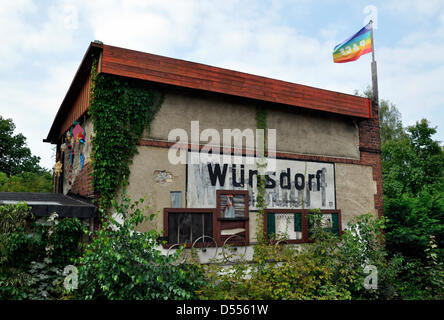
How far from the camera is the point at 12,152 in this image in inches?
1049

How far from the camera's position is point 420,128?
20.0m

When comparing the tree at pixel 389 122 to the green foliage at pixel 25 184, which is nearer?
the green foliage at pixel 25 184

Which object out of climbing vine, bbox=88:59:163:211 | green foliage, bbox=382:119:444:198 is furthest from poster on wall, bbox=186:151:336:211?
green foliage, bbox=382:119:444:198

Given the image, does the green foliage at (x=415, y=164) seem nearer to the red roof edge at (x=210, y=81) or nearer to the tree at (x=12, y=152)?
the red roof edge at (x=210, y=81)

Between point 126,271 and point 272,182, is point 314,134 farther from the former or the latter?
point 126,271

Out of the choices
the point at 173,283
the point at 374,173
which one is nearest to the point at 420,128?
the point at 374,173

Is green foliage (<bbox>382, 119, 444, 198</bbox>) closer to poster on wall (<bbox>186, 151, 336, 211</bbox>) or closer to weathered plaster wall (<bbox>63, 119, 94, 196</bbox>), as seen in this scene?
poster on wall (<bbox>186, 151, 336, 211</bbox>)

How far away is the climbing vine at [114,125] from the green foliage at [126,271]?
137cm

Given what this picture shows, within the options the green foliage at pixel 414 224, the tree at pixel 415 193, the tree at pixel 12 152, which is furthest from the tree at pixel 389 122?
the tree at pixel 12 152

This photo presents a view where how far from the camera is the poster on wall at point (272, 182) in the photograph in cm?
794

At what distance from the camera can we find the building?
7539 mm

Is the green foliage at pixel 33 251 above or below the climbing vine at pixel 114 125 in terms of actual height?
below
